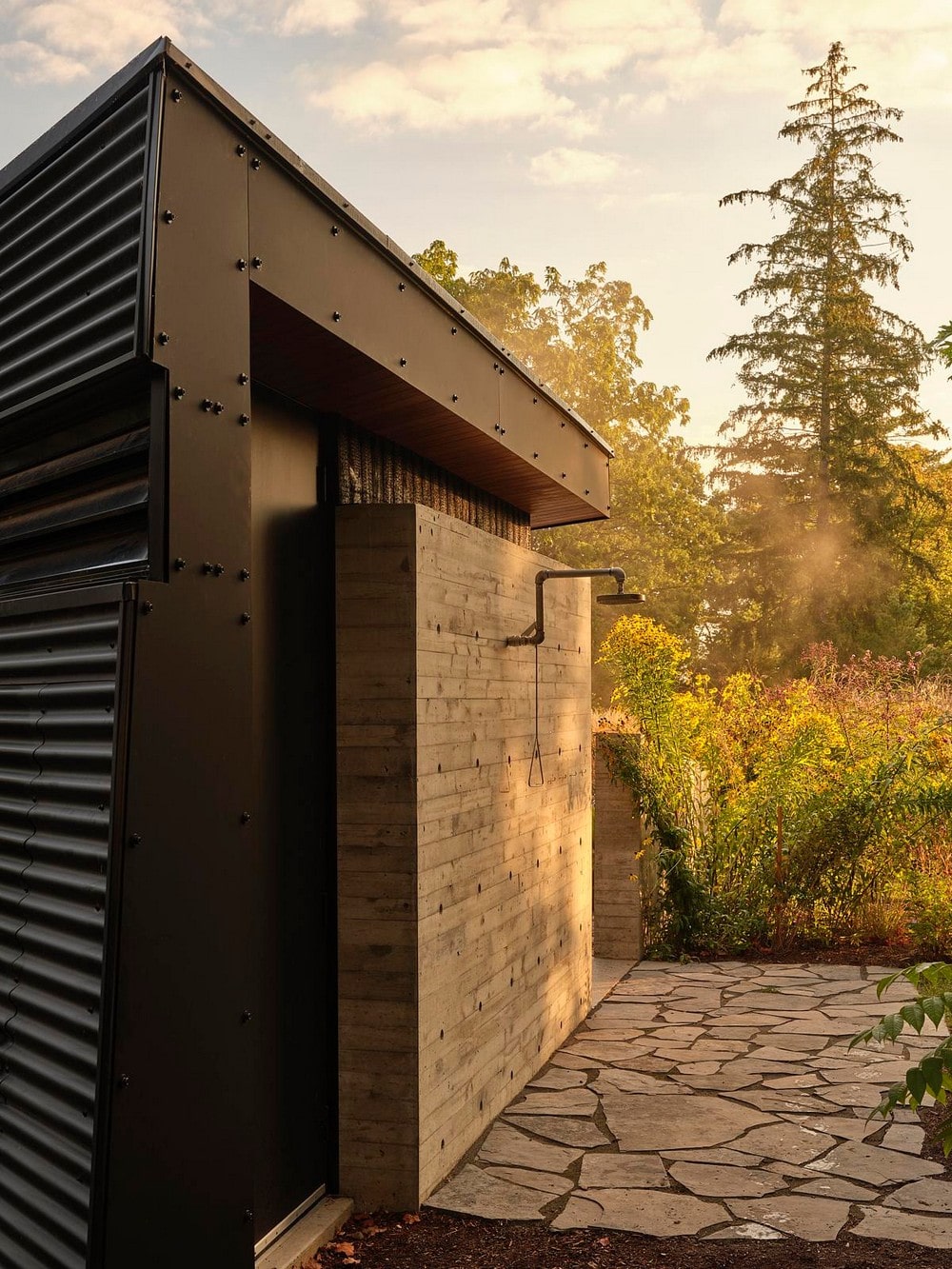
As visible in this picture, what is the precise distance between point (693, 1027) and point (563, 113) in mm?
7768

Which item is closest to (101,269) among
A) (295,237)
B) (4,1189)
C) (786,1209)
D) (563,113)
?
(295,237)

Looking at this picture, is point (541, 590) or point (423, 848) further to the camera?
point (541, 590)

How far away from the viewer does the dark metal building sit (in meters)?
2.42

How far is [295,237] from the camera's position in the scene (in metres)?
3.16

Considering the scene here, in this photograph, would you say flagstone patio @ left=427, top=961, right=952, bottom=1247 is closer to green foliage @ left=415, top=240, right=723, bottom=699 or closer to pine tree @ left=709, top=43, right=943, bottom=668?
green foliage @ left=415, top=240, right=723, bottom=699

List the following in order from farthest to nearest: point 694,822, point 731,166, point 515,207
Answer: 1. point 731,166
2. point 515,207
3. point 694,822

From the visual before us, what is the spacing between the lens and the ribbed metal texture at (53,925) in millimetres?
2422

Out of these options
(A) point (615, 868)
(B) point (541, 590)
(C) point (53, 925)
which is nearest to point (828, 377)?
(A) point (615, 868)

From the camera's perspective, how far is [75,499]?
9.50 feet

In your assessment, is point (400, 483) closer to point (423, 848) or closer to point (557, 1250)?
point (423, 848)

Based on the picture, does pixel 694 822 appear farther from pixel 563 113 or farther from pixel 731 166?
pixel 731 166

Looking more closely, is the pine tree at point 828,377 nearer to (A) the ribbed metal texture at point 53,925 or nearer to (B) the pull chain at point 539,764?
(B) the pull chain at point 539,764

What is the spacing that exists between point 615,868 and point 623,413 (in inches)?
879

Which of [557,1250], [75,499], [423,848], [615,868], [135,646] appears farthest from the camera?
[615,868]
